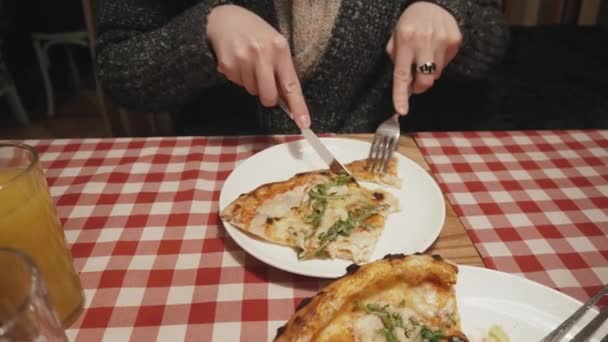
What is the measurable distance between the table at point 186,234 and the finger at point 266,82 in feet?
0.54

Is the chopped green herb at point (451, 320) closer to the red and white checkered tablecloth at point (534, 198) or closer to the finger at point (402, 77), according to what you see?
the red and white checkered tablecloth at point (534, 198)

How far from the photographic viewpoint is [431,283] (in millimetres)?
688

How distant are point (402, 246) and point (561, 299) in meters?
0.25

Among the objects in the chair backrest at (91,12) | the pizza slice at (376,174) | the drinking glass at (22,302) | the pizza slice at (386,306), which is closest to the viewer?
the drinking glass at (22,302)

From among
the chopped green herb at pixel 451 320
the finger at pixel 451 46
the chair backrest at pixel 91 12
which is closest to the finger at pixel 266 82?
the finger at pixel 451 46

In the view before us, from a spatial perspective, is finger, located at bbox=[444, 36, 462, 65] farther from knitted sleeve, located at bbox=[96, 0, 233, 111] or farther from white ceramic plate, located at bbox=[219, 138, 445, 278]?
knitted sleeve, located at bbox=[96, 0, 233, 111]

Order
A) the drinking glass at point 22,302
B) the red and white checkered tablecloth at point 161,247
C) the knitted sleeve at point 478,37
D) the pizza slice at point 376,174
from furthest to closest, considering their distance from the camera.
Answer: the knitted sleeve at point 478,37
the pizza slice at point 376,174
the red and white checkered tablecloth at point 161,247
the drinking glass at point 22,302

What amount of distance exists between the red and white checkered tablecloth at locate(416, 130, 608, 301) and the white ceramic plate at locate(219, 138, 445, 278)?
92 millimetres

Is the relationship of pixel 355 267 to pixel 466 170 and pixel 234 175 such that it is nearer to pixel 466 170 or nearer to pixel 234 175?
pixel 234 175

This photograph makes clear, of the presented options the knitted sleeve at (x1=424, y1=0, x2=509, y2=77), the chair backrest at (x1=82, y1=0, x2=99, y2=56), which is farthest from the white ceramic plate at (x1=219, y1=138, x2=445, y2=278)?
the chair backrest at (x1=82, y1=0, x2=99, y2=56)

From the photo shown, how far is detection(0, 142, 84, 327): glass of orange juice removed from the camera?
0.63m

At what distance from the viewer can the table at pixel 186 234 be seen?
0.75 meters

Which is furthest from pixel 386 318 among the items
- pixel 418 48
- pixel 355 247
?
pixel 418 48

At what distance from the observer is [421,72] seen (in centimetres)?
118
